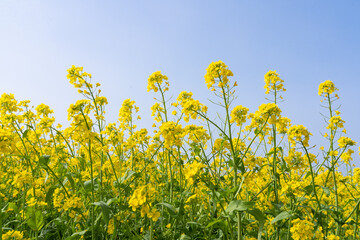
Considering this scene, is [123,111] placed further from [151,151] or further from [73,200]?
[73,200]

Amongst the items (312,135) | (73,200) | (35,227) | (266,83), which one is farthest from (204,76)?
(35,227)

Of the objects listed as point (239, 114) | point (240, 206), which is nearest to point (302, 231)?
point (240, 206)

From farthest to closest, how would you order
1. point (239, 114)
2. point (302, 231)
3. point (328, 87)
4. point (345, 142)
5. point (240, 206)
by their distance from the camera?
point (328, 87) → point (345, 142) → point (239, 114) → point (302, 231) → point (240, 206)

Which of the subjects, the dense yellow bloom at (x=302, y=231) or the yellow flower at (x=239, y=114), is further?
the yellow flower at (x=239, y=114)

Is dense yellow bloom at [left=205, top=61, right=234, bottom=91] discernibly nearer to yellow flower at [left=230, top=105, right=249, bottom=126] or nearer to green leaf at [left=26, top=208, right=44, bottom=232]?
yellow flower at [left=230, top=105, right=249, bottom=126]

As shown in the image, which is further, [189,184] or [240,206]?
[189,184]

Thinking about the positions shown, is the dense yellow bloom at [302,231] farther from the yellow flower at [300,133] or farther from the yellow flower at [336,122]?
the yellow flower at [336,122]

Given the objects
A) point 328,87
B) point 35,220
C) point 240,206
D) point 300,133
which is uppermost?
point 328,87

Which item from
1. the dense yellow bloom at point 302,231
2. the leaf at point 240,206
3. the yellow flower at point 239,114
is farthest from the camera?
the yellow flower at point 239,114

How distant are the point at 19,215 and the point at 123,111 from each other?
6.20 ft

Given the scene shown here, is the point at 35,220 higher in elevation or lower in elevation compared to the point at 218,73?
lower

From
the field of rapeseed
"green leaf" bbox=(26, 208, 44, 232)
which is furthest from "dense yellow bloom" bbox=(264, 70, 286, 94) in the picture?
"green leaf" bbox=(26, 208, 44, 232)

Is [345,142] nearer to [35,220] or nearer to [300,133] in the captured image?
Result: [300,133]

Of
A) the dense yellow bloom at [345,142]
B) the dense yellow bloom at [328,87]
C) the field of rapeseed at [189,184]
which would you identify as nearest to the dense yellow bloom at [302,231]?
the field of rapeseed at [189,184]
